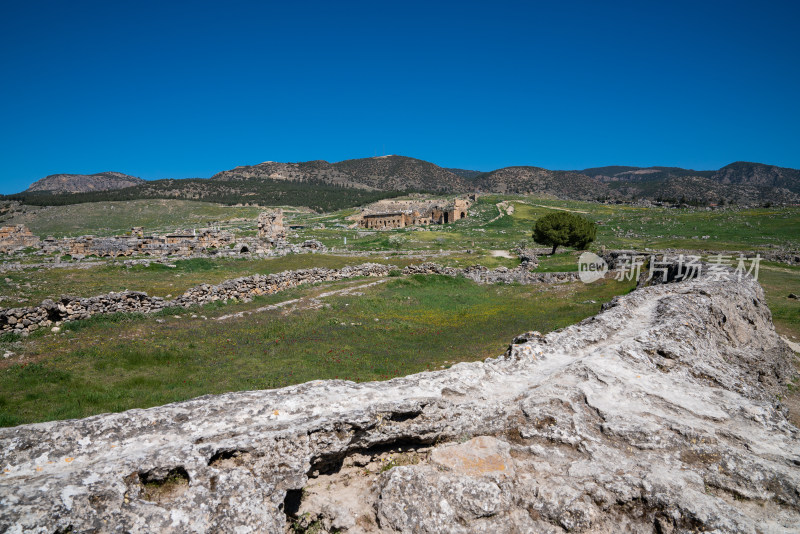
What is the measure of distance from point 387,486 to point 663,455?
4.51 meters

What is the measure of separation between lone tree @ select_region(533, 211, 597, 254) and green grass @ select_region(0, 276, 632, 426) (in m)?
24.8

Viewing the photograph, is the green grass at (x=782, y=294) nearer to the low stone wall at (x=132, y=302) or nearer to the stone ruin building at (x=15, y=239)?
the low stone wall at (x=132, y=302)

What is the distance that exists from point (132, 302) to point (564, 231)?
4668 centimetres

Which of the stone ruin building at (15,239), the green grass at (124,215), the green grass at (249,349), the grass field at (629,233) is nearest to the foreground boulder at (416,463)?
the green grass at (249,349)

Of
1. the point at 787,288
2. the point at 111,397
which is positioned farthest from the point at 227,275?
the point at 787,288

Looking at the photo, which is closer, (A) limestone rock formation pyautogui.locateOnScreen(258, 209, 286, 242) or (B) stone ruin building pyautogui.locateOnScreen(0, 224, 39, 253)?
(B) stone ruin building pyautogui.locateOnScreen(0, 224, 39, 253)

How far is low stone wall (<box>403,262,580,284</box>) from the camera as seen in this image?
3650 centimetres

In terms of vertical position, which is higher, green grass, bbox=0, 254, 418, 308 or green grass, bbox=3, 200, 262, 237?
green grass, bbox=3, 200, 262, 237

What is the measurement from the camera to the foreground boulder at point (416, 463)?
15.7 ft

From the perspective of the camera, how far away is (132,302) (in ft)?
71.8

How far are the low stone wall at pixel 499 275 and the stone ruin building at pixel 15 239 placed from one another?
57.2 m

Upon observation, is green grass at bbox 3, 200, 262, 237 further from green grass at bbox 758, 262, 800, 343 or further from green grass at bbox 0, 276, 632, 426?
green grass at bbox 758, 262, 800, 343

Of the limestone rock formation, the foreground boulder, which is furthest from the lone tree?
the foreground boulder

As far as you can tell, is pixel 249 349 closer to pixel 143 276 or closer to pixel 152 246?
pixel 143 276
